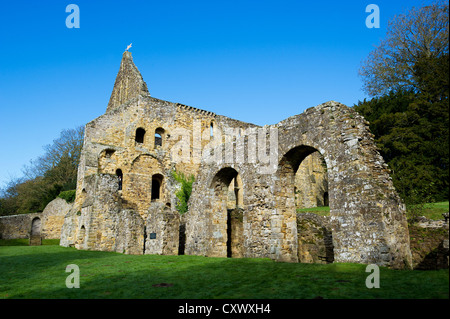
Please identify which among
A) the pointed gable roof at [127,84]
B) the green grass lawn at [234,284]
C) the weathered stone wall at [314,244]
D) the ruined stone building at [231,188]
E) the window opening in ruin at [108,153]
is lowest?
the green grass lawn at [234,284]

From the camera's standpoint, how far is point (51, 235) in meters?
27.5

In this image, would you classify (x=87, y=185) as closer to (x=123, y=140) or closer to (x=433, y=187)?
(x=123, y=140)

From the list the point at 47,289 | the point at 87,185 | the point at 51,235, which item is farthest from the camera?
the point at 51,235

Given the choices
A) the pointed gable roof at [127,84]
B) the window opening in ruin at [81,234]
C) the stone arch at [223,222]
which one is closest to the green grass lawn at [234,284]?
the stone arch at [223,222]

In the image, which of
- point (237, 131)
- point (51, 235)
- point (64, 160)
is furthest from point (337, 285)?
point (64, 160)

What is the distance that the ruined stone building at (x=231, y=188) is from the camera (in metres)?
7.91

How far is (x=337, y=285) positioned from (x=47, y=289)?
5.11 metres

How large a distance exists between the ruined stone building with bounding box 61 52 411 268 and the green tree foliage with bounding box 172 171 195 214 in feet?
1.29

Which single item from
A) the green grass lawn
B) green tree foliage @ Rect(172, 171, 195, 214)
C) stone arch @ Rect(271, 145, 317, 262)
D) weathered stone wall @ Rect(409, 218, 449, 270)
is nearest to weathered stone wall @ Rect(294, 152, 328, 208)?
green tree foliage @ Rect(172, 171, 195, 214)

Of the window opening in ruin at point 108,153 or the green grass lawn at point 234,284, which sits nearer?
the green grass lawn at point 234,284

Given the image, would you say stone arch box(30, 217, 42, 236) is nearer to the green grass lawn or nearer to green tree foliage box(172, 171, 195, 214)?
green tree foliage box(172, 171, 195, 214)

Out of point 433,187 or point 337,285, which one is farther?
point 433,187

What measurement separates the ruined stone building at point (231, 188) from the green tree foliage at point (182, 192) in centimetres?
39

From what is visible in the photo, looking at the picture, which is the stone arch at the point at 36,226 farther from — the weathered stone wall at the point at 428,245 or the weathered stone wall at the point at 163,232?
the weathered stone wall at the point at 428,245
